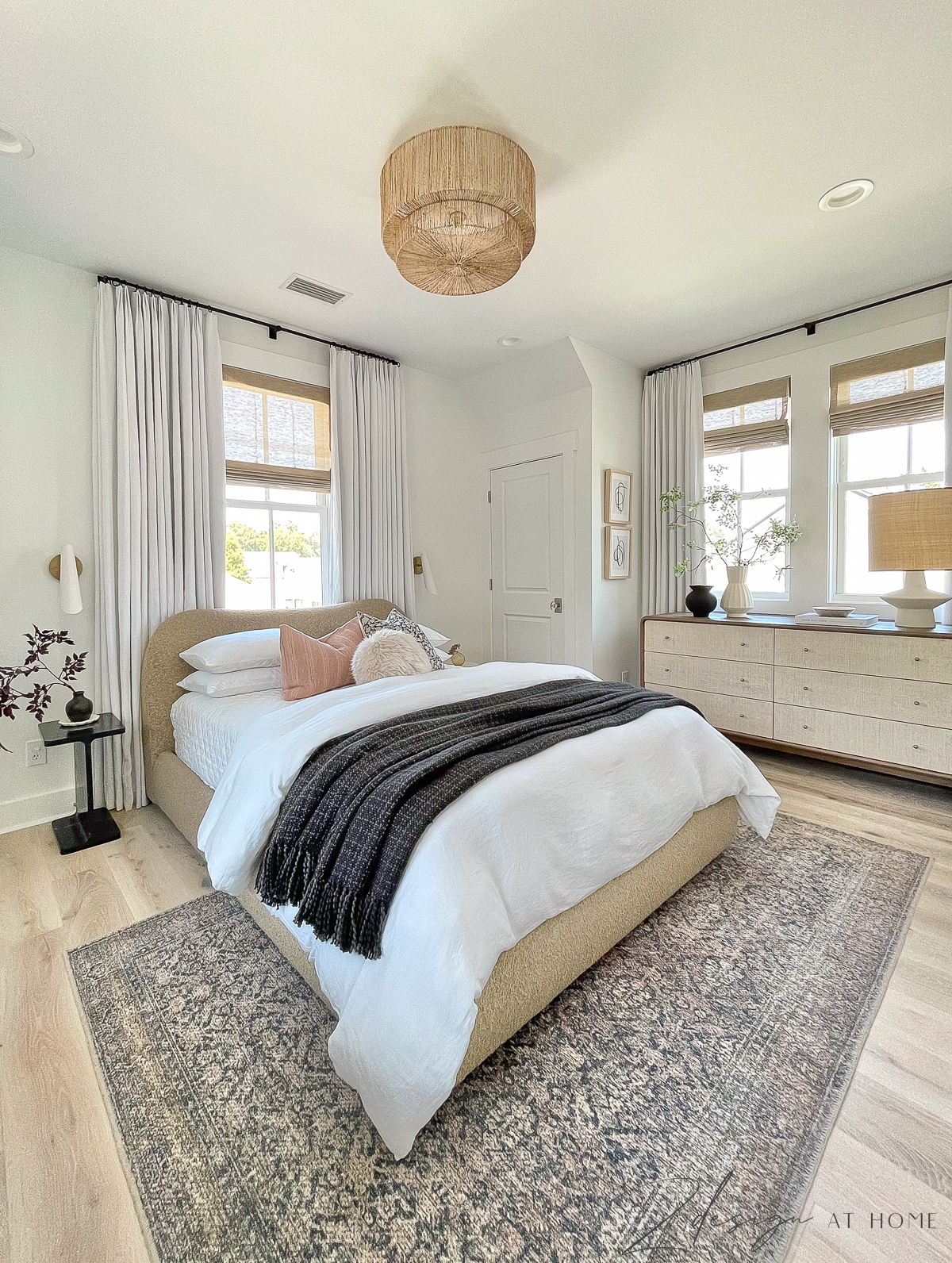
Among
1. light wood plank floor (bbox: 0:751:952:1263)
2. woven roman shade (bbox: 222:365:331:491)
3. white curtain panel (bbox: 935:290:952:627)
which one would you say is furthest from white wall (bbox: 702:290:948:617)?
woven roman shade (bbox: 222:365:331:491)

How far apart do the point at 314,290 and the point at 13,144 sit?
1258 mm

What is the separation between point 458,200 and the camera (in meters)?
1.76

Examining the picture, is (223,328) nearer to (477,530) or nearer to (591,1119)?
(477,530)

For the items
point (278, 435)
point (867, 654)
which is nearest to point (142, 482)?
point (278, 435)

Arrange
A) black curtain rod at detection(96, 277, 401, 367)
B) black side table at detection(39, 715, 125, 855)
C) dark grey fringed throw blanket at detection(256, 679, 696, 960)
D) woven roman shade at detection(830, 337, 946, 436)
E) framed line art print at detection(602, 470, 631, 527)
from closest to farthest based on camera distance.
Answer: dark grey fringed throw blanket at detection(256, 679, 696, 960) → black side table at detection(39, 715, 125, 855) → black curtain rod at detection(96, 277, 401, 367) → woven roman shade at detection(830, 337, 946, 436) → framed line art print at detection(602, 470, 631, 527)

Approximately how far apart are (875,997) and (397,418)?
3795 mm

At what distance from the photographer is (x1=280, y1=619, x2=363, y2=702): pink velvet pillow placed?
2.64m

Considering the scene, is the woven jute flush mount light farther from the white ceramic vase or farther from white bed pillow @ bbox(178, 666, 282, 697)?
the white ceramic vase

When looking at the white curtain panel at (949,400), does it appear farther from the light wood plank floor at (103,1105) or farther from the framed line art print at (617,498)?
the light wood plank floor at (103,1105)

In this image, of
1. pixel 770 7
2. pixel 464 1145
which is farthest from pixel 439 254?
pixel 464 1145

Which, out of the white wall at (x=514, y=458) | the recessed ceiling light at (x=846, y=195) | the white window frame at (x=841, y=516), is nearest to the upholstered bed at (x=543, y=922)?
the white wall at (x=514, y=458)

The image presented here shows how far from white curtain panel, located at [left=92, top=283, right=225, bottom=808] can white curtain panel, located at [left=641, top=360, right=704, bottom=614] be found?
293 cm

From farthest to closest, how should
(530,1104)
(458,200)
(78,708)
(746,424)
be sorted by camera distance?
(746,424)
(78,708)
(458,200)
(530,1104)

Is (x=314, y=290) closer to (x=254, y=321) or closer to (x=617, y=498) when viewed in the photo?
(x=254, y=321)
